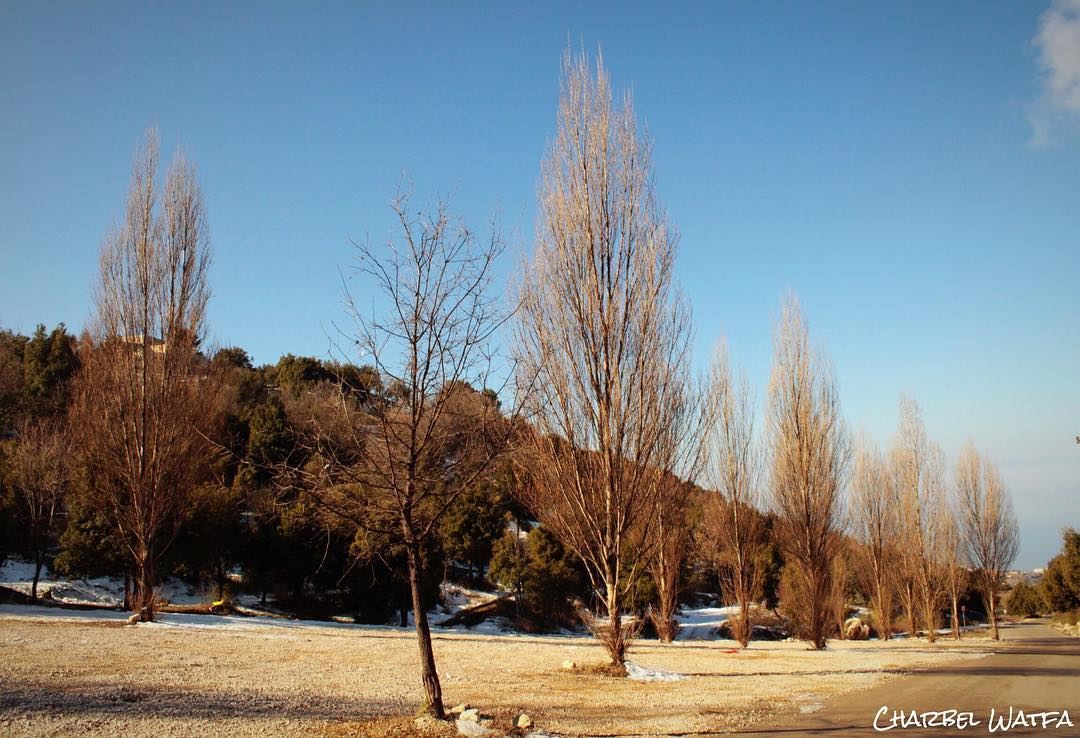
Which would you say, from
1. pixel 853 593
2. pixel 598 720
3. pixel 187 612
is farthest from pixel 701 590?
pixel 598 720

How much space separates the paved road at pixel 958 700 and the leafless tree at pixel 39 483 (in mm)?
23276

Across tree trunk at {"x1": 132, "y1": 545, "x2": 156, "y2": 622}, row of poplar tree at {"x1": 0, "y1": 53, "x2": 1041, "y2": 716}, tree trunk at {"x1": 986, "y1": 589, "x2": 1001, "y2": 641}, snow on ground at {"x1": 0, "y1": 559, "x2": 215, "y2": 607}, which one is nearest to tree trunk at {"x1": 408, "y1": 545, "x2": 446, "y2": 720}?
row of poplar tree at {"x1": 0, "y1": 53, "x2": 1041, "y2": 716}

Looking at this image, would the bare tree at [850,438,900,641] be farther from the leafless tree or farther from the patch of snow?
the leafless tree

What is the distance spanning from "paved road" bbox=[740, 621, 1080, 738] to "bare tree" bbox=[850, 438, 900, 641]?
16.5 metres

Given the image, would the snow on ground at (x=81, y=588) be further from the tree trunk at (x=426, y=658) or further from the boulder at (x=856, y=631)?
the boulder at (x=856, y=631)

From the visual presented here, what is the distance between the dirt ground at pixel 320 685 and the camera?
653 cm

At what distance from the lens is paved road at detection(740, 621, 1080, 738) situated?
24.9 feet

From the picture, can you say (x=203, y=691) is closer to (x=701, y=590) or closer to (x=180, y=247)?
(x=180, y=247)

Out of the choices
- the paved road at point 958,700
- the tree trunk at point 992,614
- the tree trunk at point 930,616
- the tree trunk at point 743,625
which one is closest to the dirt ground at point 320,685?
the paved road at point 958,700

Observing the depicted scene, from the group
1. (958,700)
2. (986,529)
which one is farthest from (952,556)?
(958,700)

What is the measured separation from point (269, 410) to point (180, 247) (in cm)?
1477

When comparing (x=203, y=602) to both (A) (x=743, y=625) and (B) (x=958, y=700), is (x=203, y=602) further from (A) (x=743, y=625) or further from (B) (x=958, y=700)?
(B) (x=958, y=700)

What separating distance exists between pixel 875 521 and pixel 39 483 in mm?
33289

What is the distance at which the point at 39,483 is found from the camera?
77.1ft
